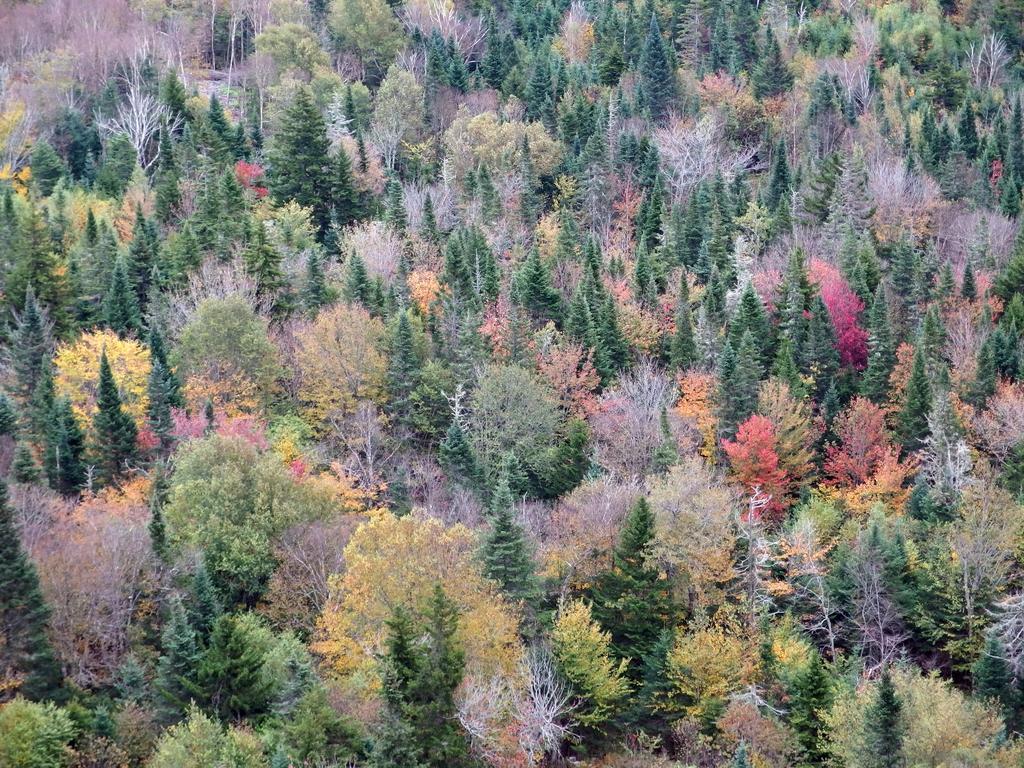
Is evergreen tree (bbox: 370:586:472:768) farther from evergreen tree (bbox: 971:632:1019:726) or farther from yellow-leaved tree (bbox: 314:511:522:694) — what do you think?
evergreen tree (bbox: 971:632:1019:726)

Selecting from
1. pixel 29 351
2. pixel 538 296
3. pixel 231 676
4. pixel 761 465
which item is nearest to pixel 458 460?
pixel 761 465

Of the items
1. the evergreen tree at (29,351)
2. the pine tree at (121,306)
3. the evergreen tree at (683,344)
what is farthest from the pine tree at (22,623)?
the evergreen tree at (683,344)

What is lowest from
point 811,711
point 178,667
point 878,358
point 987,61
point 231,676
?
point 811,711

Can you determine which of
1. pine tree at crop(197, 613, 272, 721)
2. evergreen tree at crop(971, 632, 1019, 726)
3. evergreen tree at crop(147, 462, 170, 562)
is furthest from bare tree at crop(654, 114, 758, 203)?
pine tree at crop(197, 613, 272, 721)

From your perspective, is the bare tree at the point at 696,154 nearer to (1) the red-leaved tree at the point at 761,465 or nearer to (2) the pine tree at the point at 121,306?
(1) the red-leaved tree at the point at 761,465

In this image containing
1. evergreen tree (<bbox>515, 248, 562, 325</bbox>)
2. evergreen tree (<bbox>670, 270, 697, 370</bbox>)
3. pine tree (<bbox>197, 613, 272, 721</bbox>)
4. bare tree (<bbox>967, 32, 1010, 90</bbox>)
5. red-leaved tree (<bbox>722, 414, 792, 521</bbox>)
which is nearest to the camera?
pine tree (<bbox>197, 613, 272, 721</bbox>)

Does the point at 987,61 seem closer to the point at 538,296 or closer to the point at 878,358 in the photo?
the point at 878,358

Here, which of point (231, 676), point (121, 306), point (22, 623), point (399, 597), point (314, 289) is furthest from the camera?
point (314, 289)
